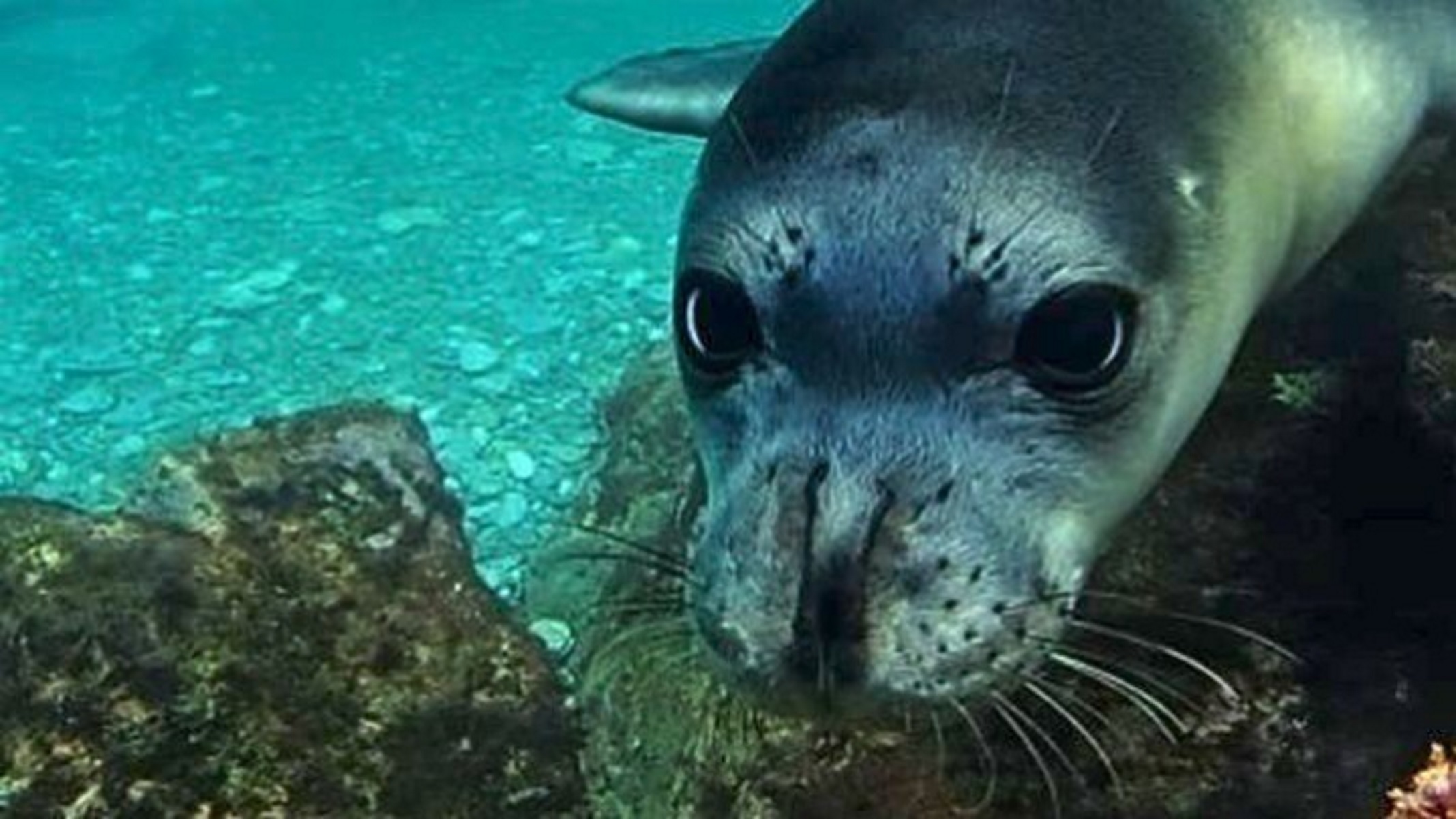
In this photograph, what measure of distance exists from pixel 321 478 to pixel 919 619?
2415 mm

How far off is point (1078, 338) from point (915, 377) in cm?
23

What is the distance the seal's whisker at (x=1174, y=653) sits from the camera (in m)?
2.32

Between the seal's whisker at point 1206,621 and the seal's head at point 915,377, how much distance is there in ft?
0.85

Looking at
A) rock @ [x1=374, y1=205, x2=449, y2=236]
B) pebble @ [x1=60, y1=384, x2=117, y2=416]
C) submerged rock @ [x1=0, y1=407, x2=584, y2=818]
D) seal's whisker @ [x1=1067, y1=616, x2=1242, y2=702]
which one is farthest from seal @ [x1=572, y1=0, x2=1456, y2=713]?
rock @ [x1=374, y1=205, x2=449, y2=236]

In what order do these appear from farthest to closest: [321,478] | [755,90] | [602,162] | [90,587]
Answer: [602,162] → [321,478] → [90,587] → [755,90]

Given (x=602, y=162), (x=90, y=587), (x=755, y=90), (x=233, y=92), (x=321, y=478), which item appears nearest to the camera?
(x=755, y=90)

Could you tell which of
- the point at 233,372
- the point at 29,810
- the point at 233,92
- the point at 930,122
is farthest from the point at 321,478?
the point at 233,92

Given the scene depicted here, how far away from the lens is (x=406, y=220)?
9.31 m

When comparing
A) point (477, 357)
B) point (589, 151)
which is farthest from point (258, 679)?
point (589, 151)

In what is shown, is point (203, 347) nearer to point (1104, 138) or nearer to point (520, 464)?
point (520, 464)

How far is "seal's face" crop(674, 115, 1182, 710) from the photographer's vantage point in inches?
74.1

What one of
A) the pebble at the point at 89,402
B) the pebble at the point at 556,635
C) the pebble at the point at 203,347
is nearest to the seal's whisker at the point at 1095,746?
the pebble at the point at 556,635

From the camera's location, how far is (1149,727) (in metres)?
2.45

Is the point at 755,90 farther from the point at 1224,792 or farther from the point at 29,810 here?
the point at 29,810
